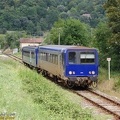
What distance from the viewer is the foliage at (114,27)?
30.2 m

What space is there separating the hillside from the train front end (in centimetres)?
11783

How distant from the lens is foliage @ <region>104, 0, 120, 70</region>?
3023cm

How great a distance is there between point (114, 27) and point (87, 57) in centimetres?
611

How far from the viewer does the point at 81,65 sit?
25547 mm

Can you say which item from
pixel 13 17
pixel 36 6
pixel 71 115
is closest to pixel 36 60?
pixel 71 115

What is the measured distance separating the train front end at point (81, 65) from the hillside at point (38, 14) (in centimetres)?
11783

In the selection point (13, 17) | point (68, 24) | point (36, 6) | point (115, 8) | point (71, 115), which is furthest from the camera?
point (36, 6)

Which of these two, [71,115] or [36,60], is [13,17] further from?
[71,115]

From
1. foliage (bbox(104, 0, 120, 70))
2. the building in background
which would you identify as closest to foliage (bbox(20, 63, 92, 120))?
foliage (bbox(104, 0, 120, 70))

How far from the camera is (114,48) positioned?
32.4 metres

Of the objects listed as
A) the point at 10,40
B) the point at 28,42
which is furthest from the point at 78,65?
the point at 10,40

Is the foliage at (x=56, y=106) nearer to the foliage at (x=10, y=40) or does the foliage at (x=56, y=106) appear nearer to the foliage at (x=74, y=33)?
the foliage at (x=74, y=33)

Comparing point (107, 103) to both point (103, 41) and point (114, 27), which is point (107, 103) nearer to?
point (114, 27)

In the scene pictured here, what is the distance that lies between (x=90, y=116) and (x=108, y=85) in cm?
1324
